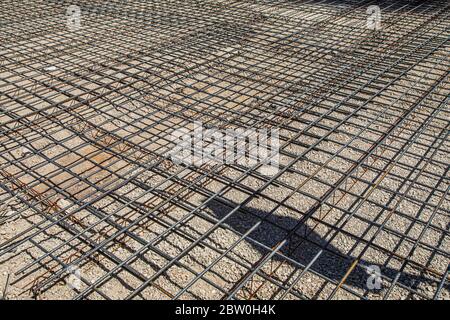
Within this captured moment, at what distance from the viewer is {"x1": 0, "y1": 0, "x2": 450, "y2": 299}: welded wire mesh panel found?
161 inches

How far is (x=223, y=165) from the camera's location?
18.2 feet

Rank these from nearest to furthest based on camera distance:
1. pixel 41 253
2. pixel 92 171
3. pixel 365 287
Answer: pixel 365 287 → pixel 41 253 → pixel 92 171

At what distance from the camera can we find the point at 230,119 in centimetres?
659

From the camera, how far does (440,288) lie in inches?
144

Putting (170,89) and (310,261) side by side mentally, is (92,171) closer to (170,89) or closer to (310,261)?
(170,89)

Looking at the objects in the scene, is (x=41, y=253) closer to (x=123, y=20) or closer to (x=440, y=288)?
(x=440, y=288)

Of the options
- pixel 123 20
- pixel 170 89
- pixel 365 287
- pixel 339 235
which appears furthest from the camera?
pixel 123 20

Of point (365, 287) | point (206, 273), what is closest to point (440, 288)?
point (365, 287)

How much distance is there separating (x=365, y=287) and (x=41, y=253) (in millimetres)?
3222

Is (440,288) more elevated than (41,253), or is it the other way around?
(440,288)

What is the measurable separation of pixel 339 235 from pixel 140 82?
15.8 feet

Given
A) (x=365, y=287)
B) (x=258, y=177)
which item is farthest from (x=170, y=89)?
(x=365, y=287)

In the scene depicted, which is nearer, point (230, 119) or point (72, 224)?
point (72, 224)

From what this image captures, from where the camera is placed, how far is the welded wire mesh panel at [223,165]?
13.4ft
